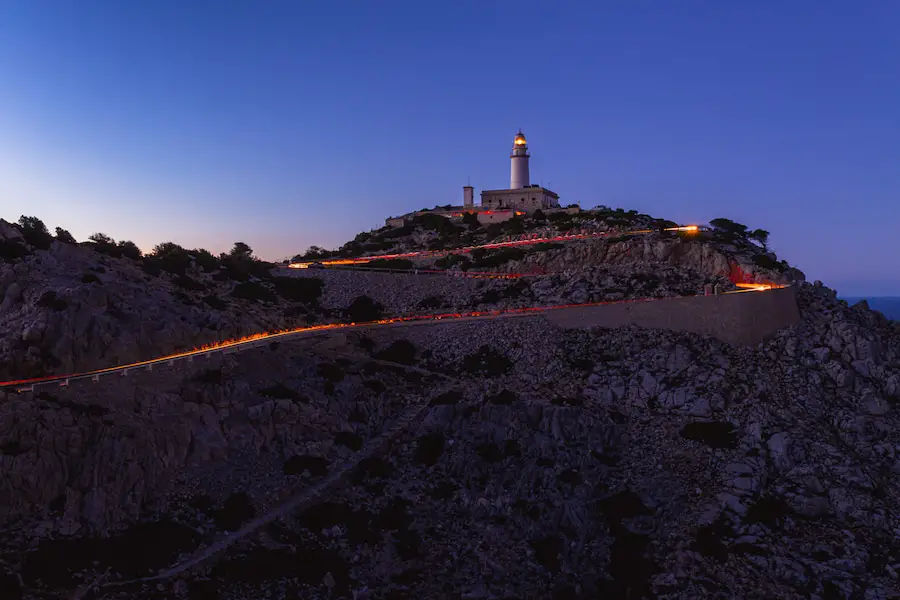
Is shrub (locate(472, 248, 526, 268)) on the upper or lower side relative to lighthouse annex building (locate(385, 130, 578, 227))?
lower

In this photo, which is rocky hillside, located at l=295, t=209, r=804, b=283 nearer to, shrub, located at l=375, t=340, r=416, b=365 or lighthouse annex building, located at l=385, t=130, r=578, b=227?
lighthouse annex building, located at l=385, t=130, r=578, b=227

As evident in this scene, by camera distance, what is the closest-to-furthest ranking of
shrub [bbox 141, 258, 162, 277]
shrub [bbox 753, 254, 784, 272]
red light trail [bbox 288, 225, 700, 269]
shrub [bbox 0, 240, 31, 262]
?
shrub [bbox 0, 240, 31, 262]
shrub [bbox 141, 258, 162, 277]
shrub [bbox 753, 254, 784, 272]
red light trail [bbox 288, 225, 700, 269]

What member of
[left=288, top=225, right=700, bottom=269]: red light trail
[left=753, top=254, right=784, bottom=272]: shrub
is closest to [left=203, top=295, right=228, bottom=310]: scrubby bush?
[left=288, top=225, right=700, bottom=269]: red light trail

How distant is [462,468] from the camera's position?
34469 millimetres

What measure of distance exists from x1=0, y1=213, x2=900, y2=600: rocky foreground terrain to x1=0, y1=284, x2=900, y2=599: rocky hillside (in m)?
0.11

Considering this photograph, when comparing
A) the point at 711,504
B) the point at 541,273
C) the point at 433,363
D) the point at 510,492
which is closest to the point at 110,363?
the point at 433,363

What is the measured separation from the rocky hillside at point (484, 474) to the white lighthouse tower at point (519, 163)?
209 ft

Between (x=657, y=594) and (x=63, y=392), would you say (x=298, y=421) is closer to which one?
(x=63, y=392)

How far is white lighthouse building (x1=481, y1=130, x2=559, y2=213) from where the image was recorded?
327 feet

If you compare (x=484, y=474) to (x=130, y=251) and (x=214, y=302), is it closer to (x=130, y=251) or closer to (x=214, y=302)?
(x=214, y=302)

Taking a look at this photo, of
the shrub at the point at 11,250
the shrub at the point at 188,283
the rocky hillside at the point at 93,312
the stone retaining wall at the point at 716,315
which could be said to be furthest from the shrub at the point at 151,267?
the stone retaining wall at the point at 716,315

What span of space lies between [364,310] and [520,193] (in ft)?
163

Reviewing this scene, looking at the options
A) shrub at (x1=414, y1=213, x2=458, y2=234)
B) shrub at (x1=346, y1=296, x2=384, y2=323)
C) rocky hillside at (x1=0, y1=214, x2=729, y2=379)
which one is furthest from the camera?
shrub at (x1=414, y1=213, x2=458, y2=234)

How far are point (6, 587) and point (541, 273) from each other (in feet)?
158
